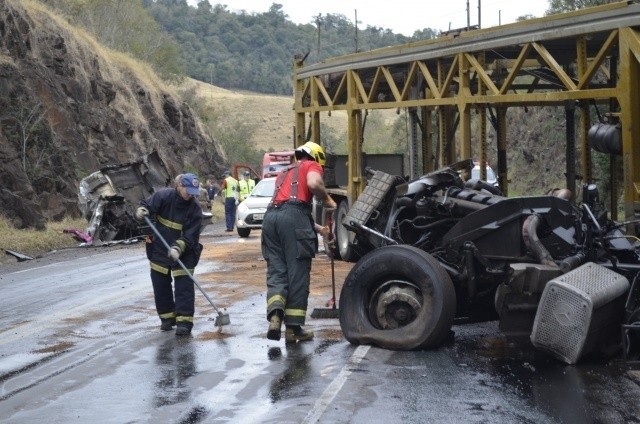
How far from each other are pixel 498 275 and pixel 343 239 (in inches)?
420

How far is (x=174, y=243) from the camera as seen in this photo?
11836mm

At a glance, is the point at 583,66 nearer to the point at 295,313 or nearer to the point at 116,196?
the point at 295,313

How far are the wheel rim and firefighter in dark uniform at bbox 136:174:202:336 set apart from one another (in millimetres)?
2165

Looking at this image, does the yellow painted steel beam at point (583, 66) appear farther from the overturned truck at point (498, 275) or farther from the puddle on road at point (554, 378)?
the puddle on road at point (554, 378)

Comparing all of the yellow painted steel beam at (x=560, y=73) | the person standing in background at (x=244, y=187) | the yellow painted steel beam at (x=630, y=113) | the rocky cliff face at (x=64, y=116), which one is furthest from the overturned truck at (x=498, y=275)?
the person standing in background at (x=244, y=187)

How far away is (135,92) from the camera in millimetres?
53000

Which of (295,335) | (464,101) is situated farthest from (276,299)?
(464,101)

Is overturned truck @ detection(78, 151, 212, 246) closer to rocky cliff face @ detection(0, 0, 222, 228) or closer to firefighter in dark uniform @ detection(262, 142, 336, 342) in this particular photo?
rocky cliff face @ detection(0, 0, 222, 228)

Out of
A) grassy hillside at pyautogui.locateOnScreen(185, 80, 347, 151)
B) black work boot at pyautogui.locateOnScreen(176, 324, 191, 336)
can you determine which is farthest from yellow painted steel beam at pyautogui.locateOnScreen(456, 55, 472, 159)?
grassy hillside at pyautogui.locateOnScreen(185, 80, 347, 151)

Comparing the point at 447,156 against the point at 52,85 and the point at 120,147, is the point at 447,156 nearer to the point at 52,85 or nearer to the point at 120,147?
the point at 52,85

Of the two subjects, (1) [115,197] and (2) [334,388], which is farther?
(1) [115,197]

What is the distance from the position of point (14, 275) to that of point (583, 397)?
14.1 metres

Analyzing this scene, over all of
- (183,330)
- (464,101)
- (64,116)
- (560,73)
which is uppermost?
(64,116)

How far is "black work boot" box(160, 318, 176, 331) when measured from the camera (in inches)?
457
